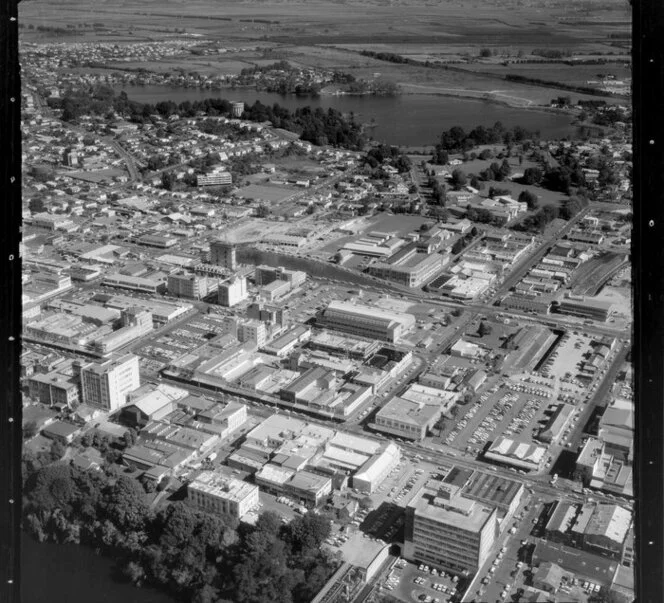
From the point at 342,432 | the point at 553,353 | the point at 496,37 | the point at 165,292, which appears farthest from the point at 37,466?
the point at 496,37

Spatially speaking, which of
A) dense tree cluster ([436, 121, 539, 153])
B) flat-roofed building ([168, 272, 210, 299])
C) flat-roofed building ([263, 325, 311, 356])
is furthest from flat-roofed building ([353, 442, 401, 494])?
dense tree cluster ([436, 121, 539, 153])

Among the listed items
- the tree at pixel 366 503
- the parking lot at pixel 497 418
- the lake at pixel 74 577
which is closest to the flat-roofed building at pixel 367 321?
the parking lot at pixel 497 418

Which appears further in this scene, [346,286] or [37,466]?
[346,286]

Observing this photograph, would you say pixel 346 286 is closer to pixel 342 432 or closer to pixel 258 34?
pixel 342 432

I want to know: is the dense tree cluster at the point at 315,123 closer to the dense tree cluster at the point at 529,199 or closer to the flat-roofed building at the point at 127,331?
the dense tree cluster at the point at 529,199

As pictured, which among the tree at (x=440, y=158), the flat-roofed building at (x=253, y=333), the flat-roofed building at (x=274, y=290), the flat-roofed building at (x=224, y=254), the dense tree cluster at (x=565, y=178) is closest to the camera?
the flat-roofed building at (x=253, y=333)

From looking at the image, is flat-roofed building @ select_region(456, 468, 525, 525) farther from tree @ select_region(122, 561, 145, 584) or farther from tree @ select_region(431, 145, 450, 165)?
tree @ select_region(431, 145, 450, 165)
